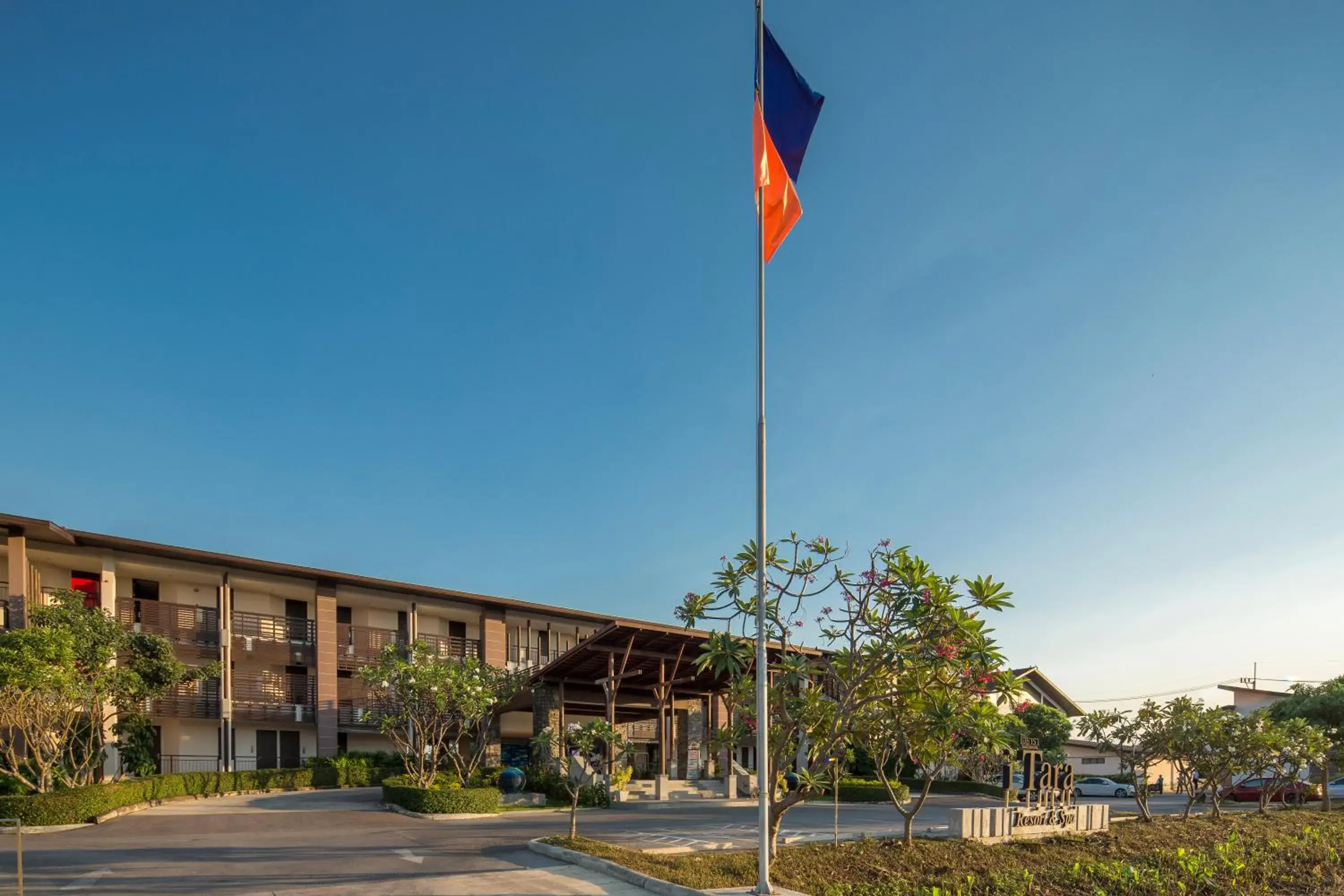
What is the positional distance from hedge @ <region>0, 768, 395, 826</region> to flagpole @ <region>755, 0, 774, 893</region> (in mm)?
12265

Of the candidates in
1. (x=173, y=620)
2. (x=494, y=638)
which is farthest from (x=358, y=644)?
(x=173, y=620)

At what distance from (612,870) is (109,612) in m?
25.6

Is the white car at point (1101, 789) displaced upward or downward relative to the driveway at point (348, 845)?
downward

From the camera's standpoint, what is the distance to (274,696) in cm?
3962

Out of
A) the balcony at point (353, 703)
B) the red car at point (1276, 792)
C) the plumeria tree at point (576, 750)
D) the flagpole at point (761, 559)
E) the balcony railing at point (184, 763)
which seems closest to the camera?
the flagpole at point (761, 559)

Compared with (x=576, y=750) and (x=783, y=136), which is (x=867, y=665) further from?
(x=576, y=750)

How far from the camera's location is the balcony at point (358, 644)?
41.8 m

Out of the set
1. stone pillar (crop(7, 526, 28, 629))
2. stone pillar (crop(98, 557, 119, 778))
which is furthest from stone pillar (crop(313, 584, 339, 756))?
stone pillar (crop(7, 526, 28, 629))

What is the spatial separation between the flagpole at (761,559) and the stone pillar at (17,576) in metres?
26.6

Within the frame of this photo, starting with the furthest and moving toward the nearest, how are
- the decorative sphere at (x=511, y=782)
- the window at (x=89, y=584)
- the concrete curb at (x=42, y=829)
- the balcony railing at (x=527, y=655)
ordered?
the balcony railing at (x=527, y=655), the window at (x=89, y=584), the decorative sphere at (x=511, y=782), the concrete curb at (x=42, y=829)

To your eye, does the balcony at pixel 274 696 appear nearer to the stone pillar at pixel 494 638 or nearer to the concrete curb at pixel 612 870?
the stone pillar at pixel 494 638

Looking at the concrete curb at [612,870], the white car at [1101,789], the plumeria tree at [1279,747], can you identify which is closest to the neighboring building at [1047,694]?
the white car at [1101,789]

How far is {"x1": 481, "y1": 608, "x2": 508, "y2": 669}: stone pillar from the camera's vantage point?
1821 inches

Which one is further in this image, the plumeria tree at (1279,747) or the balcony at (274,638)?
the balcony at (274,638)
